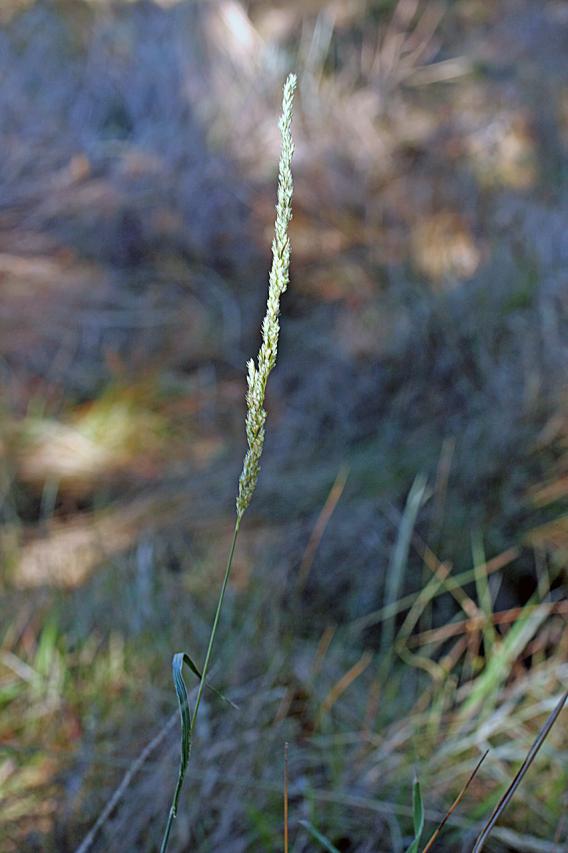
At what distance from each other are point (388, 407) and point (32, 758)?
5.22 ft

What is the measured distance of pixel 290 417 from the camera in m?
2.63

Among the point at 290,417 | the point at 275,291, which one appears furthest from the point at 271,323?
the point at 290,417

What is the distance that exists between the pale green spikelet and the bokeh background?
373mm

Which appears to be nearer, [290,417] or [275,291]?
[275,291]

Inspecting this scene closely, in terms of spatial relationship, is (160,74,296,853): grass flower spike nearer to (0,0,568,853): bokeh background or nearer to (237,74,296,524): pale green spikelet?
(237,74,296,524): pale green spikelet

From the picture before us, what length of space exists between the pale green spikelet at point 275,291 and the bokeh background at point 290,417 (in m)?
0.37

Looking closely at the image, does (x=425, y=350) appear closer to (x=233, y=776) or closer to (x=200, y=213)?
(x=200, y=213)

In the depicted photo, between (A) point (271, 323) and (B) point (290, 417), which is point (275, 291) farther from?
(B) point (290, 417)

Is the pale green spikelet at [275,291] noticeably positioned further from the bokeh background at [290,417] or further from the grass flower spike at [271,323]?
the bokeh background at [290,417]

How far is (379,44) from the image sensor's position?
169 inches

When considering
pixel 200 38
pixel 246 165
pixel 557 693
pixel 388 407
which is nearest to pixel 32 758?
pixel 557 693

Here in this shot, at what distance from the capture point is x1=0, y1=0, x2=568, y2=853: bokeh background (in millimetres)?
1263

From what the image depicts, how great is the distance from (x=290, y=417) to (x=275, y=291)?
214cm

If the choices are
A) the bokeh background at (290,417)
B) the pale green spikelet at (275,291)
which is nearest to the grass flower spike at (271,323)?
the pale green spikelet at (275,291)
